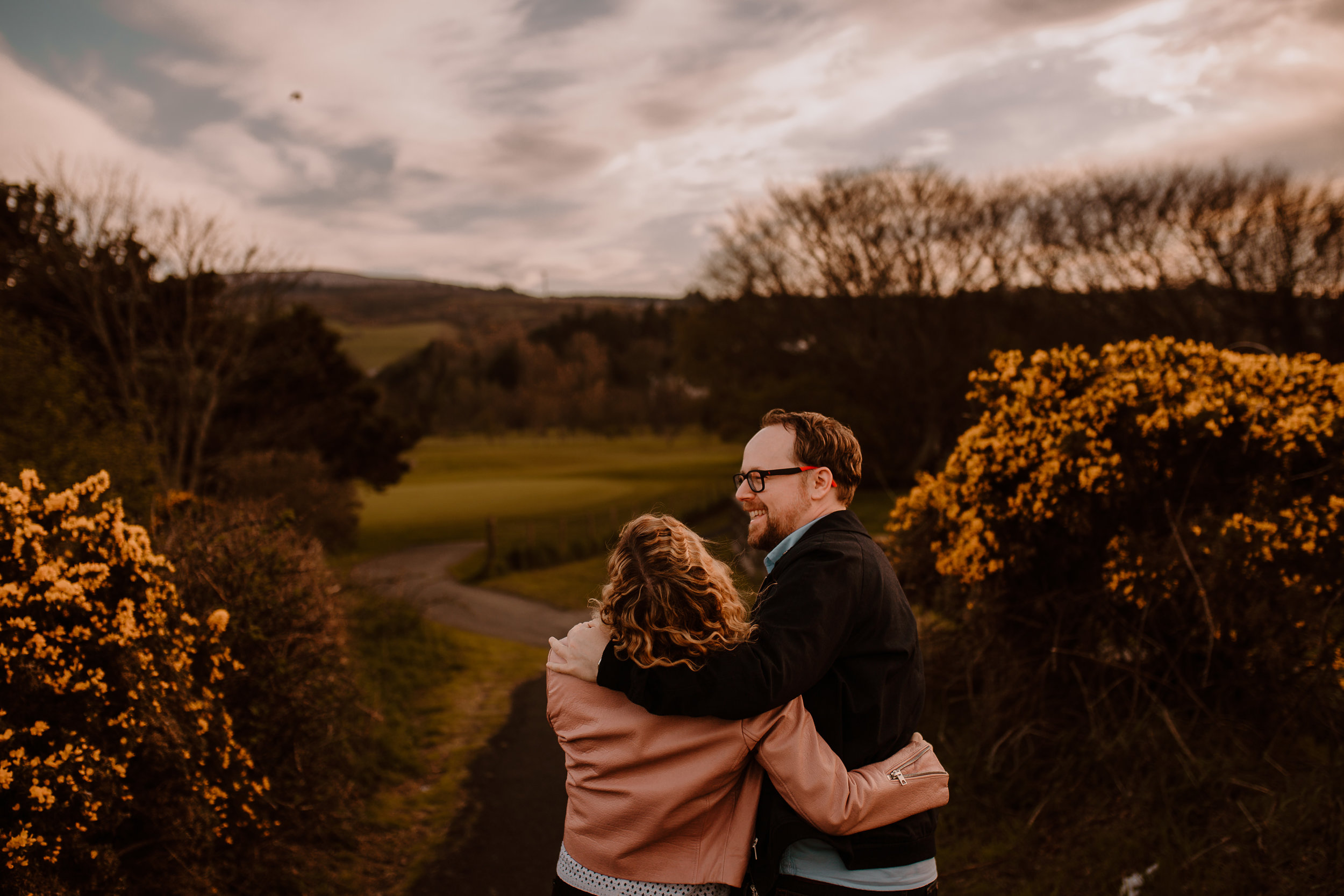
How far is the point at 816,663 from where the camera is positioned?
6.82 ft

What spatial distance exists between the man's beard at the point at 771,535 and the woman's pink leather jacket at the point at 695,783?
52cm

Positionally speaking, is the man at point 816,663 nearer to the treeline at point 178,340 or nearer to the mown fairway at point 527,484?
the treeline at point 178,340

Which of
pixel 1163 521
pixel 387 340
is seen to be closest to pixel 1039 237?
pixel 1163 521

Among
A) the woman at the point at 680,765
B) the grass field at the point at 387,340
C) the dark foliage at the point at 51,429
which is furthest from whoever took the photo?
the grass field at the point at 387,340

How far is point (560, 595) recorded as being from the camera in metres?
22.1

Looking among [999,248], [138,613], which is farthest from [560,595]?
[999,248]

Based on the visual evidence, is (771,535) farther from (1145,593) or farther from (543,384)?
(543,384)

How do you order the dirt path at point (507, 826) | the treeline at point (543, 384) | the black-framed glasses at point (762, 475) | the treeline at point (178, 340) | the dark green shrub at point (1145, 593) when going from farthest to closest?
the treeline at point (543, 384), the treeline at point (178, 340), the dirt path at point (507, 826), the dark green shrub at point (1145, 593), the black-framed glasses at point (762, 475)

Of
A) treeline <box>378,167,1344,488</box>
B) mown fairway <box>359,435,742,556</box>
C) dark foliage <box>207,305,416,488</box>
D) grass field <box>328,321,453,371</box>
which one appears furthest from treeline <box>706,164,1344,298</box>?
grass field <box>328,321,453,371</box>

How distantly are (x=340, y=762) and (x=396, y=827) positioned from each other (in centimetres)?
90

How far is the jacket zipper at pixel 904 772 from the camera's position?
2.21 metres

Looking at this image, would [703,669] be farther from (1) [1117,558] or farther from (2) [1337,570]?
(2) [1337,570]

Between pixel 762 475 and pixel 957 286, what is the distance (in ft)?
128

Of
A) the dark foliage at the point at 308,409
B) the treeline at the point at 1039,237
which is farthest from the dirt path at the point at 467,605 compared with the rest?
the treeline at the point at 1039,237
